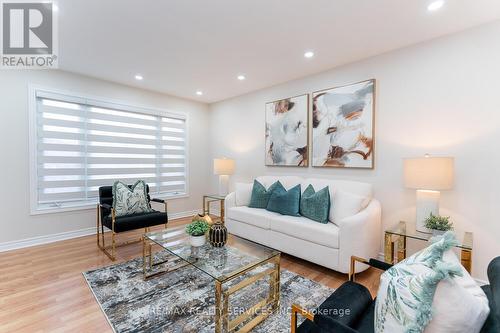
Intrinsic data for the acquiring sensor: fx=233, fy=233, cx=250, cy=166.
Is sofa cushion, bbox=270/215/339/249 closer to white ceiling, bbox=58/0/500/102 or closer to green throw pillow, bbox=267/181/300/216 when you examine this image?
green throw pillow, bbox=267/181/300/216

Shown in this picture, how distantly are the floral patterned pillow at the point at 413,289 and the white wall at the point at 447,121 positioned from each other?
1896 mm

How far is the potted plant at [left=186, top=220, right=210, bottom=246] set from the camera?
2.24 meters

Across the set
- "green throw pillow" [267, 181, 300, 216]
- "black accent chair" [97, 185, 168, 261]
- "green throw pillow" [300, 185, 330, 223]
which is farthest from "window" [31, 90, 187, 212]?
"green throw pillow" [300, 185, 330, 223]

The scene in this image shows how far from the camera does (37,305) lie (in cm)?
197

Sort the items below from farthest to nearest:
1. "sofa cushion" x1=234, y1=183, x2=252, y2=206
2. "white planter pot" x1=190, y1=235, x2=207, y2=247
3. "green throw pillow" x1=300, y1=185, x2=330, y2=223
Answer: "sofa cushion" x1=234, y1=183, x2=252, y2=206, "green throw pillow" x1=300, y1=185, x2=330, y2=223, "white planter pot" x1=190, y1=235, x2=207, y2=247

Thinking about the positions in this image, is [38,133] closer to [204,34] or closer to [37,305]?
[37,305]

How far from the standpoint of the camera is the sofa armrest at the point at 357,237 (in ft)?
7.70

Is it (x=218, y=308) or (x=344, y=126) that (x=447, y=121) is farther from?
(x=218, y=308)

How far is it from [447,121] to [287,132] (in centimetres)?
202

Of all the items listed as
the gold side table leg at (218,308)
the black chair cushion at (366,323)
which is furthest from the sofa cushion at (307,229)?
the gold side table leg at (218,308)

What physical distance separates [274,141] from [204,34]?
6.77ft

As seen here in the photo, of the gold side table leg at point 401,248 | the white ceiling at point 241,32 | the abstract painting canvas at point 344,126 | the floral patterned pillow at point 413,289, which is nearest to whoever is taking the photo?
the floral patterned pillow at point 413,289

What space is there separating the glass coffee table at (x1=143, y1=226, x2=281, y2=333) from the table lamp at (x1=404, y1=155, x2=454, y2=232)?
152 cm

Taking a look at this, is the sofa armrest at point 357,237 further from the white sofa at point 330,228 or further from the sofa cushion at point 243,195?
the sofa cushion at point 243,195
